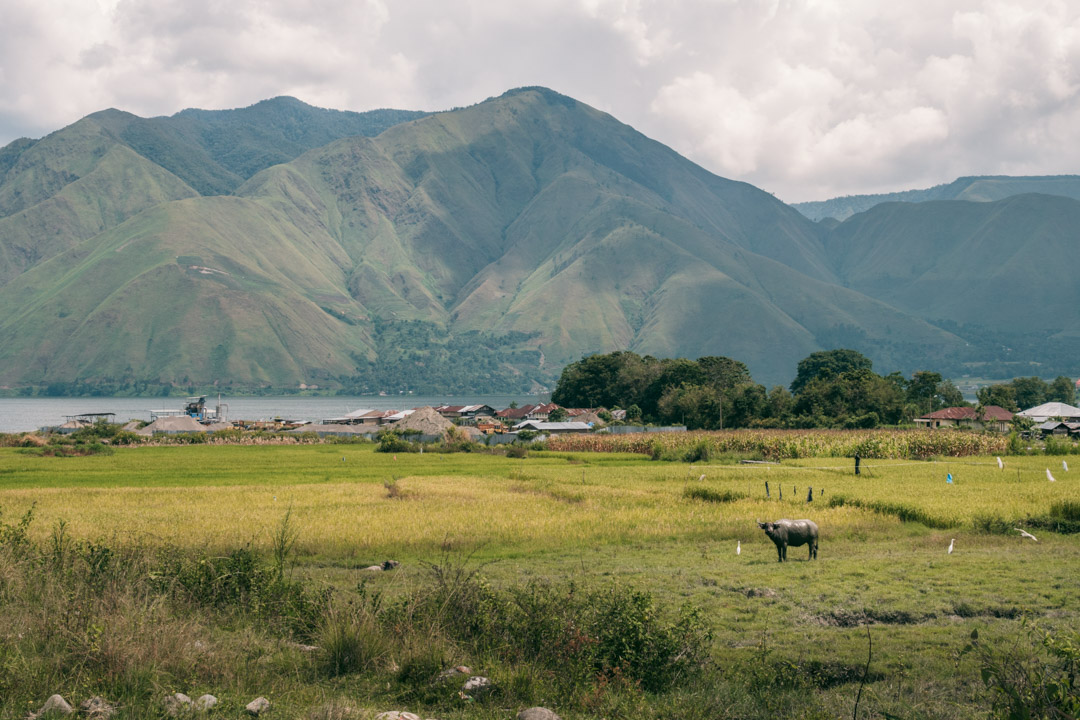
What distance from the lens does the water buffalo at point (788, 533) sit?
64.6 feet

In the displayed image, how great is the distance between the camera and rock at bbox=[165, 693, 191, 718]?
31.8 ft

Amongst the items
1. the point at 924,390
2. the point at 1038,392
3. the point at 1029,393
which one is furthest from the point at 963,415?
the point at 1038,392

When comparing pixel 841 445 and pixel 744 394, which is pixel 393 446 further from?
pixel 744 394

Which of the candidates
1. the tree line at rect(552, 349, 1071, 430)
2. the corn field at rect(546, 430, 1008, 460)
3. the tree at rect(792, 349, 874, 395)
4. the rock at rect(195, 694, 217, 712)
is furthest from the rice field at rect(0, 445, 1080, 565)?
the tree at rect(792, 349, 874, 395)

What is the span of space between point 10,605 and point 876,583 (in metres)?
15.4

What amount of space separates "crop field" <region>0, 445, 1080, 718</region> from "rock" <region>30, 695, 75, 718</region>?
5.93 ft

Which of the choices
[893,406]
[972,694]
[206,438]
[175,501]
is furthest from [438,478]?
[893,406]

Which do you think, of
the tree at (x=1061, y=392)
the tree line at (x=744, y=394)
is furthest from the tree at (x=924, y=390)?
the tree at (x=1061, y=392)

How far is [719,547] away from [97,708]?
52.9ft

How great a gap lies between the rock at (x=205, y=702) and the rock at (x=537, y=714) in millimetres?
3776

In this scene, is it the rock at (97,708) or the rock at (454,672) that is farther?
the rock at (454,672)

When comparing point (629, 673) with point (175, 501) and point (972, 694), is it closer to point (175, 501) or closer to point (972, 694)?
point (972, 694)

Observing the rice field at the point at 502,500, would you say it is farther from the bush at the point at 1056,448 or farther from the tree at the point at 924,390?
the tree at the point at 924,390

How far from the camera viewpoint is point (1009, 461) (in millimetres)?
49312
